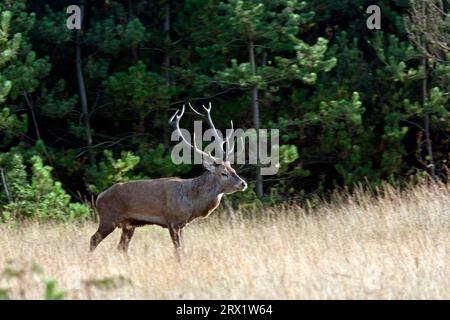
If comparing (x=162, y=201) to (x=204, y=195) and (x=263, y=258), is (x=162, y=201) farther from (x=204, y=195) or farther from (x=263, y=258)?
(x=263, y=258)

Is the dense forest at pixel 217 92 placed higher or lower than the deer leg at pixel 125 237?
higher

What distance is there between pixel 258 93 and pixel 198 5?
1945 mm

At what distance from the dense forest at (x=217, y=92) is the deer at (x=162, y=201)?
3.69 m

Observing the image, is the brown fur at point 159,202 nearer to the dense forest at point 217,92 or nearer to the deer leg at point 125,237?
the deer leg at point 125,237

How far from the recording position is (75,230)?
41.0 feet

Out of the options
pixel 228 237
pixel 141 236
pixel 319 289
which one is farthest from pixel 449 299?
pixel 141 236

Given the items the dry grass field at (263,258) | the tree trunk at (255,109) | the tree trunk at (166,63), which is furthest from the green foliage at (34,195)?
the tree trunk at (255,109)

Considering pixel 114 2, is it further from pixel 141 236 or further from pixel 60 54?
pixel 141 236

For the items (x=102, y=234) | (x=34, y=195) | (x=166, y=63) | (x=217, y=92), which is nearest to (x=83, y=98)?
(x=166, y=63)

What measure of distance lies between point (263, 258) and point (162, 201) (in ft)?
6.39

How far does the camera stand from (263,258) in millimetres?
9516

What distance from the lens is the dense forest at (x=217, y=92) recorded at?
15.1m

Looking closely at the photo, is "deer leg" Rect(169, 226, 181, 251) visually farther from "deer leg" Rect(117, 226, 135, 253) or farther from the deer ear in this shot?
the deer ear
